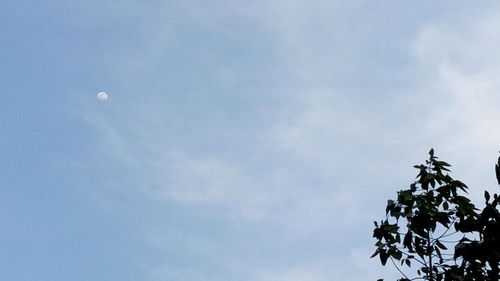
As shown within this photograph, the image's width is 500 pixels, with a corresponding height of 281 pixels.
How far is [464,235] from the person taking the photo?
424 inches

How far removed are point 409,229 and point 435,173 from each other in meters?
1.16

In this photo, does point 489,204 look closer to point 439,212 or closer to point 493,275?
point 493,275

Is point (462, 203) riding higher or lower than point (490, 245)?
higher

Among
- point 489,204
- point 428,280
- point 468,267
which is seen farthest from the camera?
point 428,280

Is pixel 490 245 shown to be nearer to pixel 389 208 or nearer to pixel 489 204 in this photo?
pixel 489 204

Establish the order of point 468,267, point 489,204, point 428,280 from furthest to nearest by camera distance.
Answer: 1. point 428,280
2. point 468,267
3. point 489,204

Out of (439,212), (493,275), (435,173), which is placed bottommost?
(493,275)

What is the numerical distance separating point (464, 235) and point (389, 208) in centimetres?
155

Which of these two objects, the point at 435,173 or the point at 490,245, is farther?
the point at 435,173

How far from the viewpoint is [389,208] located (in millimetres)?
11898

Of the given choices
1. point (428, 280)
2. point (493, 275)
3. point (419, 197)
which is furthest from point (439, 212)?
point (493, 275)

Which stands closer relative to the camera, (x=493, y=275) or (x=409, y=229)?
(x=493, y=275)

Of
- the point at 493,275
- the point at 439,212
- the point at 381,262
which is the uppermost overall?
the point at 439,212

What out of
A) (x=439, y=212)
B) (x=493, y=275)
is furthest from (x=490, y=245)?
(x=439, y=212)
